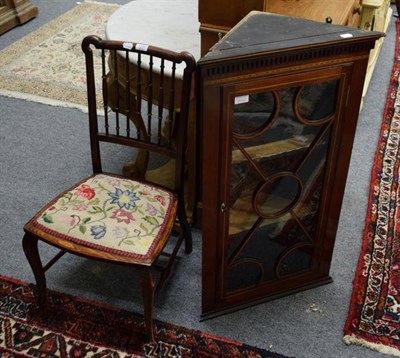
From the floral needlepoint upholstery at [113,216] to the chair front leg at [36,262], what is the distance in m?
0.07

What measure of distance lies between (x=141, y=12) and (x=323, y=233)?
1.32 m

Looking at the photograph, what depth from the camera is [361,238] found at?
7.30ft

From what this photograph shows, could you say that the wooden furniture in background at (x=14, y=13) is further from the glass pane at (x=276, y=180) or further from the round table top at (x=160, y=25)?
the glass pane at (x=276, y=180)

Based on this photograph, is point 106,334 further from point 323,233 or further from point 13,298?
point 323,233

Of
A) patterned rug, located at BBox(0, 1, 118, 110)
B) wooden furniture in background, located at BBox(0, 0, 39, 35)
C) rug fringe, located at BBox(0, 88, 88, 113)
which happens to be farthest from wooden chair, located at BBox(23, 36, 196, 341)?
wooden furniture in background, located at BBox(0, 0, 39, 35)

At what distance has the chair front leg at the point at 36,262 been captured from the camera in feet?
5.67

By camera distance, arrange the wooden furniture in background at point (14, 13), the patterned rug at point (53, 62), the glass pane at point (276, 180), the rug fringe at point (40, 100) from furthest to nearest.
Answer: the wooden furniture in background at point (14, 13) → the patterned rug at point (53, 62) → the rug fringe at point (40, 100) → the glass pane at point (276, 180)

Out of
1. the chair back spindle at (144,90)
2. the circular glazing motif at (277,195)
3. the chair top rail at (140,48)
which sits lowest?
the circular glazing motif at (277,195)

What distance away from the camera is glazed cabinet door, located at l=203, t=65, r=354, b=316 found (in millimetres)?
1452

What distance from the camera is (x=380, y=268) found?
208cm

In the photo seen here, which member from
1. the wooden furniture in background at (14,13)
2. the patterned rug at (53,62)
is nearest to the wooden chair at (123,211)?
the patterned rug at (53,62)

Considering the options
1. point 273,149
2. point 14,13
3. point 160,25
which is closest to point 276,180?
point 273,149

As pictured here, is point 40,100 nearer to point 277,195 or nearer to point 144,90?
point 144,90

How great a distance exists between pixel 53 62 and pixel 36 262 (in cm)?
213
